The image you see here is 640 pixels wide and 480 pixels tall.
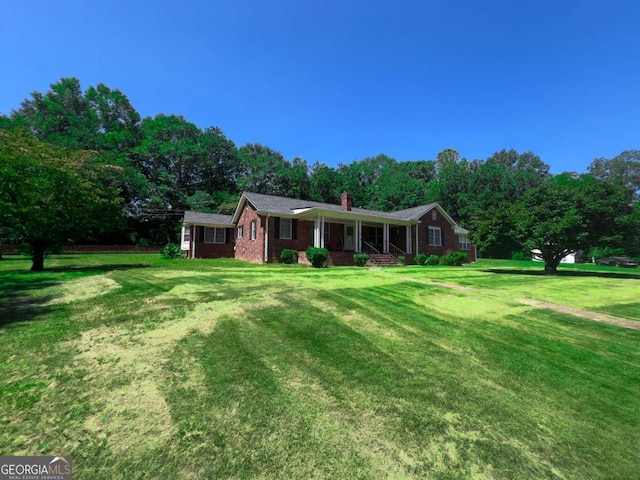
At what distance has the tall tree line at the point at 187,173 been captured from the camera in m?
36.6

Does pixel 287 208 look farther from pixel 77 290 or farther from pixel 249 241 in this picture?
pixel 77 290

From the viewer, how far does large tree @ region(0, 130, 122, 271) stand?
1158 centimetres

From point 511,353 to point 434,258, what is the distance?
62.3 feet

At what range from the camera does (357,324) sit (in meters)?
5.38

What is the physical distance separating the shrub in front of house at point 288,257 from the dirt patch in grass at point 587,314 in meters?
12.6

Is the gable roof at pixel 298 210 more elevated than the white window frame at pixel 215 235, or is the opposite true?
the gable roof at pixel 298 210

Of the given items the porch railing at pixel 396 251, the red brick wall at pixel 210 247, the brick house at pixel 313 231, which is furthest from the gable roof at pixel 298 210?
the porch railing at pixel 396 251

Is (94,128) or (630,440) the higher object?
(94,128)

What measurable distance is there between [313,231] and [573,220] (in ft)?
47.0

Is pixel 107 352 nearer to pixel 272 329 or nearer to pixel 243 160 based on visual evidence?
pixel 272 329

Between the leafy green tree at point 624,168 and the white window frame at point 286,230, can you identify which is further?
the leafy green tree at point 624,168

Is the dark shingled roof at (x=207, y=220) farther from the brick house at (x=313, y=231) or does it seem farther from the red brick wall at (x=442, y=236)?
the red brick wall at (x=442, y=236)

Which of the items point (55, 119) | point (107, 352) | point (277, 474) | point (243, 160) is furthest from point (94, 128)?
point (277, 474)

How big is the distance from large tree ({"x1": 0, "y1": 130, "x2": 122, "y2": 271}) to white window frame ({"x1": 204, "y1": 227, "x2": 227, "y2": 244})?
9.94 metres
